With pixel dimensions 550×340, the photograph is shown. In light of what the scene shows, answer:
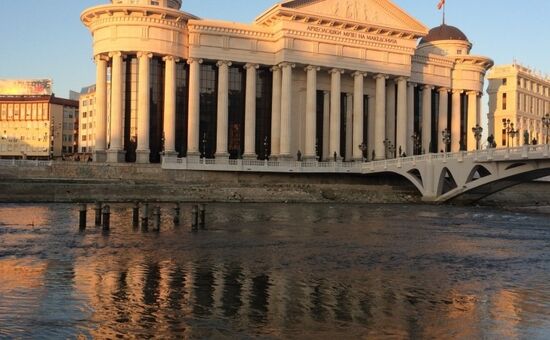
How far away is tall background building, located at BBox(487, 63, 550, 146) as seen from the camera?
13362 cm

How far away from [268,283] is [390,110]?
81.8 meters

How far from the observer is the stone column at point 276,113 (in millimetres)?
86500

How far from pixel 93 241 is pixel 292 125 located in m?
63.5

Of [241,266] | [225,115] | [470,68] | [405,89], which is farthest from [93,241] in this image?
[470,68]

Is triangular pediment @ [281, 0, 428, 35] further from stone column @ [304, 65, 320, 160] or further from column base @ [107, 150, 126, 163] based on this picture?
column base @ [107, 150, 126, 163]

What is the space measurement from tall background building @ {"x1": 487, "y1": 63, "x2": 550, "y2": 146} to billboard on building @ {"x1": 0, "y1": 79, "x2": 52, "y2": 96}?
106 metres

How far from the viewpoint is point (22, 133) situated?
14700 centimetres

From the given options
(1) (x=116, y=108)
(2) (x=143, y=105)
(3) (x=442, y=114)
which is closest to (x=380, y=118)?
(3) (x=442, y=114)

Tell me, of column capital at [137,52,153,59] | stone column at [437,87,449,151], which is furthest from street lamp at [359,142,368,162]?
column capital at [137,52,153,59]

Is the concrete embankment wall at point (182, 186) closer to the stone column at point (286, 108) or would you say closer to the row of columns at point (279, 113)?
the stone column at point (286, 108)

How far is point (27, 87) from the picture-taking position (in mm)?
149250

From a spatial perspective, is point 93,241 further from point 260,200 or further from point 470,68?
point 470,68

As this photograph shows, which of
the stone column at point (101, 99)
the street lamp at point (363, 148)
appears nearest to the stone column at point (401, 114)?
the street lamp at point (363, 148)

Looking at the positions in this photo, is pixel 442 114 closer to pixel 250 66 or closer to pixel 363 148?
pixel 363 148
